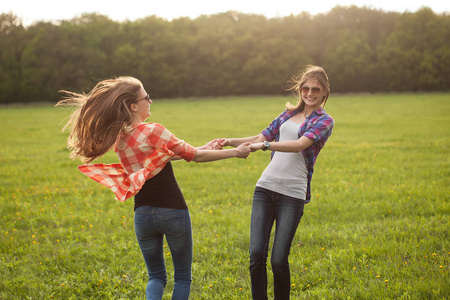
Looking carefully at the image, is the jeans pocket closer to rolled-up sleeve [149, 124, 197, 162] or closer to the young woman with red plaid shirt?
the young woman with red plaid shirt

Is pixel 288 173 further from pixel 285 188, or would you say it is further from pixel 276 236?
pixel 276 236

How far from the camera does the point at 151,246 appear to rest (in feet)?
10.7

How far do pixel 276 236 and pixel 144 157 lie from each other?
56.9 inches

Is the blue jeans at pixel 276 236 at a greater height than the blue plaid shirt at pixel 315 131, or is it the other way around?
the blue plaid shirt at pixel 315 131

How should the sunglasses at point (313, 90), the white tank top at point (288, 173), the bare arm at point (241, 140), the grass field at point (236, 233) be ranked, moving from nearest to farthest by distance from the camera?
the white tank top at point (288, 173) → the sunglasses at point (313, 90) → the bare arm at point (241, 140) → the grass field at point (236, 233)

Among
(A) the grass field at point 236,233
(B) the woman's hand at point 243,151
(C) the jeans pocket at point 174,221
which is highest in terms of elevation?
(B) the woman's hand at point 243,151

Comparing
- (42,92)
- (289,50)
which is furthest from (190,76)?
(42,92)

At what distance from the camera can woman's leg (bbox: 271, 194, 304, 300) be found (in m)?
3.71

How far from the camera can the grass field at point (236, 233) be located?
470cm

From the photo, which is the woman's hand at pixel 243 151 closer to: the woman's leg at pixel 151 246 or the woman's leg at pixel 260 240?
the woman's leg at pixel 260 240

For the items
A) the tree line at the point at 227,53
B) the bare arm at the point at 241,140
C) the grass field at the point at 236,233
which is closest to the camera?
the bare arm at the point at 241,140

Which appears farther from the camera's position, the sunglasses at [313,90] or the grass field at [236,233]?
the grass field at [236,233]

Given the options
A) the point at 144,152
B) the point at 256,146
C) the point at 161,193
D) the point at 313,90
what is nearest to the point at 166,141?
the point at 144,152

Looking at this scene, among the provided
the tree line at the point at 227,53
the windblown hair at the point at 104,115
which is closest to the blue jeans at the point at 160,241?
the windblown hair at the point at 104,115
